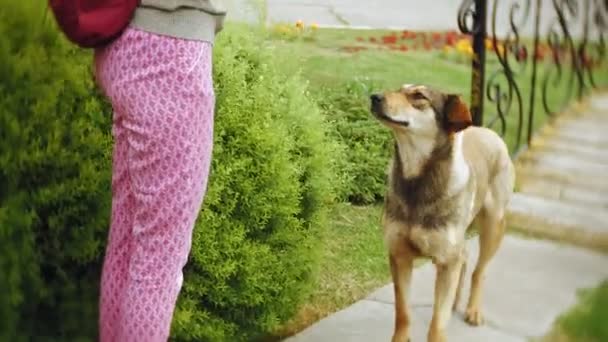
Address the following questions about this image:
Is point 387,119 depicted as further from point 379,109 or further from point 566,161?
point 566,161

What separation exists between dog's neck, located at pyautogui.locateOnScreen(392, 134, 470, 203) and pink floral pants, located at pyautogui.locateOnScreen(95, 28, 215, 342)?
Answer: 47.0 inches

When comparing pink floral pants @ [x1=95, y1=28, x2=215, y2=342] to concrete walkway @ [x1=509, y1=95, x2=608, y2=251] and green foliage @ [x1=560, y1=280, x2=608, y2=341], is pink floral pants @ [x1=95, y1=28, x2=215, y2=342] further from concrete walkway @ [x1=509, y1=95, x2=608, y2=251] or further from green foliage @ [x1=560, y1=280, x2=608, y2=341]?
concrete walkway @ [x1=509, y1=95, x2=608, y2=251]

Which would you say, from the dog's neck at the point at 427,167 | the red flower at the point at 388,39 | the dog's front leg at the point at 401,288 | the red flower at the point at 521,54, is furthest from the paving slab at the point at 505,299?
the red flower at the point at 388,39

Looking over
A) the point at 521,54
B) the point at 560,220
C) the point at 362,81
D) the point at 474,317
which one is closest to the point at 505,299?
the point at 474,317

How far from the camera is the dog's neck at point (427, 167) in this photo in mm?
3551

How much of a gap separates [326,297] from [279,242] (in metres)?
0.95

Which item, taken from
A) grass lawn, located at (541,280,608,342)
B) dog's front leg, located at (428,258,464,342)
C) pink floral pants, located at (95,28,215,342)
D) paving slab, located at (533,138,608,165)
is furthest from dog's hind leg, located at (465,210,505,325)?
grass lawn, located at (541,280,608,342)

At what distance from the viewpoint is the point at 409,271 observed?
12.4 feet

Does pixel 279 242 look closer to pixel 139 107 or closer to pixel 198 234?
pixel 198 234

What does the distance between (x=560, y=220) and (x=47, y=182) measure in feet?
12.8

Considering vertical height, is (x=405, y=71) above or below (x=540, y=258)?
above

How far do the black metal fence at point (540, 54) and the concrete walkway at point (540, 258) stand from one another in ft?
0.72

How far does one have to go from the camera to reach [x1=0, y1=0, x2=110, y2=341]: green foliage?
266 cm

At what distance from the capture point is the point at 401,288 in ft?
12.4
